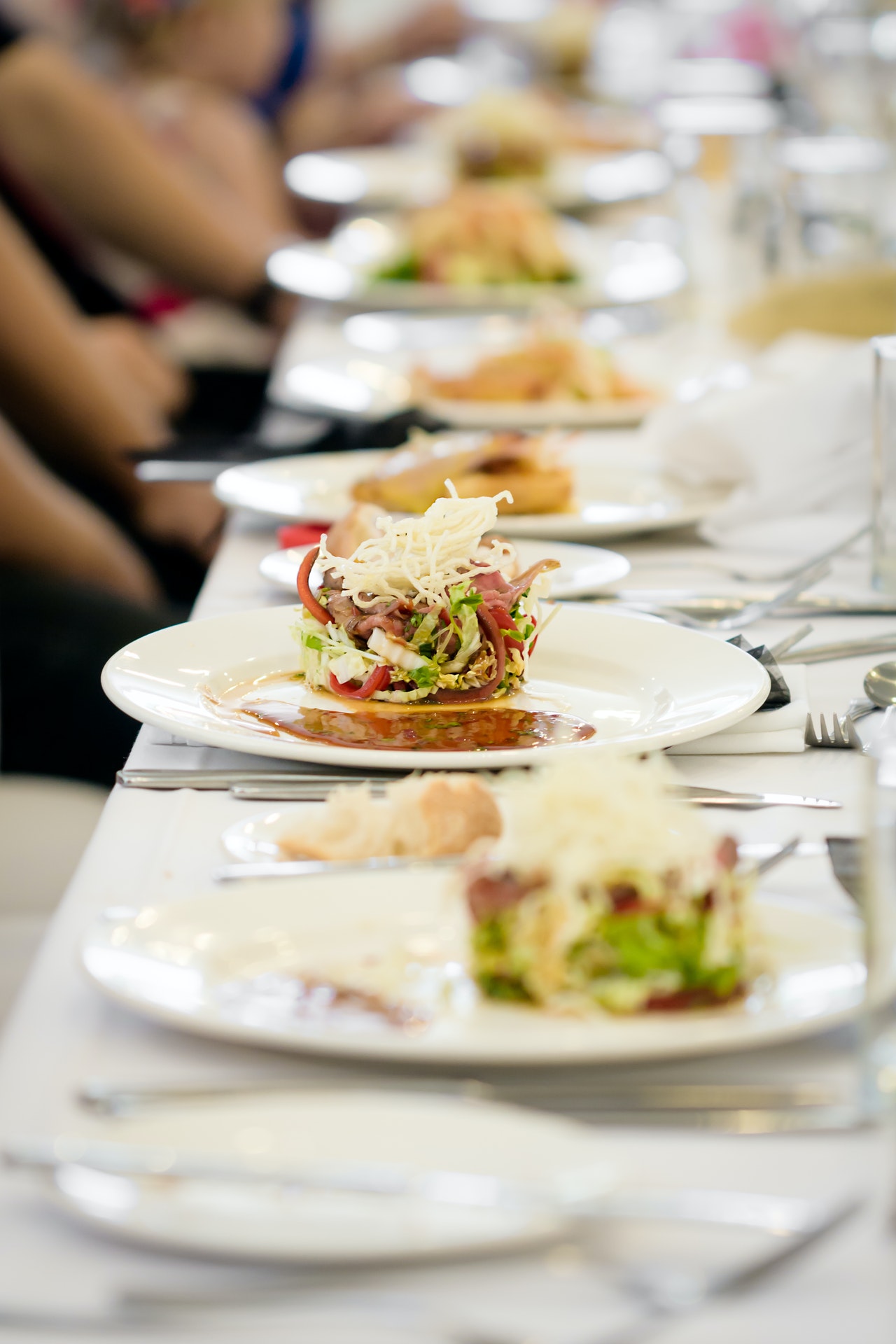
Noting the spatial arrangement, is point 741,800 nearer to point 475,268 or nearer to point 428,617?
point 428,617

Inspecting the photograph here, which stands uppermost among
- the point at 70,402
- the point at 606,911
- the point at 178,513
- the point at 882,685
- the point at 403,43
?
the point at 403,43

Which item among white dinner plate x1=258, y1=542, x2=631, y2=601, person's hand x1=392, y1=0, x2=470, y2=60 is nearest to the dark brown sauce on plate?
white dinner plate x1=258, y1=542, x2=631, y2=601

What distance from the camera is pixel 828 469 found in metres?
1.48

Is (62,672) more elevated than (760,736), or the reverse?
(760,736)

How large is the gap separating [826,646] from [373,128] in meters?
4.28

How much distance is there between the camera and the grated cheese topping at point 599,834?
57 centimetres

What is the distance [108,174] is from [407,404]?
4.78ft

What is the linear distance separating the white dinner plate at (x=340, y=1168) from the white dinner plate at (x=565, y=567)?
0.68 metres

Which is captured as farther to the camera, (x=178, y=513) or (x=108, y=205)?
(x=108, y=205)

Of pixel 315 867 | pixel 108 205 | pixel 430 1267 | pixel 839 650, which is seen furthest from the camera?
pixel 108 205

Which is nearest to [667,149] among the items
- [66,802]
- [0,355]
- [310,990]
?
[0,355]

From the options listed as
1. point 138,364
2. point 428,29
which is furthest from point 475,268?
point 428,29

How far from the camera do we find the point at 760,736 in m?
0.91

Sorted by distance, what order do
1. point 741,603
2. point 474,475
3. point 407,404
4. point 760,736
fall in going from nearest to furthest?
1. point 760,736
2. point 741,603
3. point 474,475
4. point 407,404
